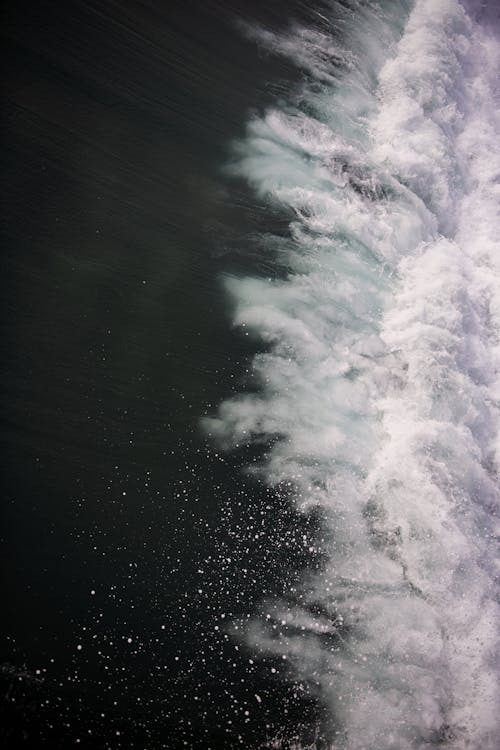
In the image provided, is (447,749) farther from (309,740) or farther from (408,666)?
(309,740)

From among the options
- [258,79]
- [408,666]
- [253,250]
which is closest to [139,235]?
[253,250]

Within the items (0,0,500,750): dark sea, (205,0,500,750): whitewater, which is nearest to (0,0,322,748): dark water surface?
(0,0,500,750): dark sea

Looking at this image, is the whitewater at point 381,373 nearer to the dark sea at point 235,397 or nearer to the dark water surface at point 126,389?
the dark sea at point 235,397

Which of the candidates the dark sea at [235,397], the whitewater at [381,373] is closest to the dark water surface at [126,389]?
the dark sea at [235,397]

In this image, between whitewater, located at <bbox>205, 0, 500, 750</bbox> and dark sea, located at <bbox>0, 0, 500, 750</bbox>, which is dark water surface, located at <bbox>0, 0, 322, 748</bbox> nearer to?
dark sea, located at <bbox>0, 0, 500, 750</bbox>

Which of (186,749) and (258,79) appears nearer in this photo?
(186,749)

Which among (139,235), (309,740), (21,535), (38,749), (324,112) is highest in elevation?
(324,112)
